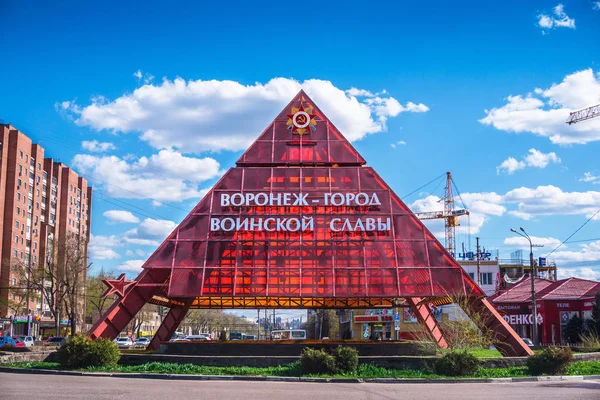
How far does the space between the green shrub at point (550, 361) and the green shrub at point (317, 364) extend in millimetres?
9165

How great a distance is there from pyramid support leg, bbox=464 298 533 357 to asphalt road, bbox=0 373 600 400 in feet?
26.0

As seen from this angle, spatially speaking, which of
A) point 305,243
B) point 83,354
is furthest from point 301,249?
point 83,354

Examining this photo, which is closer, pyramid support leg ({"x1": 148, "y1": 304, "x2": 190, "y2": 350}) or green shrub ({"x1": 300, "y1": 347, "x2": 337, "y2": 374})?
green shrub ({"x1": 300, "y1": 347, "x2": 337, "y2": 374})

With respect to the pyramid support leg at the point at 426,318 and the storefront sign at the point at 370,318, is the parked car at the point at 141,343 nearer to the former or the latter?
the storefront sign at the point at 370,318

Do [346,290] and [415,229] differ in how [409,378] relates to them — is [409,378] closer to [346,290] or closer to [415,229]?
[346,290]

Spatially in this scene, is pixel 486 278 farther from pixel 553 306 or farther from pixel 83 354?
pixel 83 354

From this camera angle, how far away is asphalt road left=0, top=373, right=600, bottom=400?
64.5ft

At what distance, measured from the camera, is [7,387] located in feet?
69.2

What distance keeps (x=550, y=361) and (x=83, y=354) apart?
20759 mm

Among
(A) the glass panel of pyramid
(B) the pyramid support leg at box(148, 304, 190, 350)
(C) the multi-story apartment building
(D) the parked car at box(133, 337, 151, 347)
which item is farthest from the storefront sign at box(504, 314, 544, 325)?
(C) the multi-story apartment building

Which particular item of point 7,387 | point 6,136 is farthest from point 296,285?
point 6,136

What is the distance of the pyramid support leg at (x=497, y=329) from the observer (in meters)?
34.0

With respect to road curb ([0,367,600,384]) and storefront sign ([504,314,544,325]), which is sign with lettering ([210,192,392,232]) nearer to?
road curb ([0,367,600,384])

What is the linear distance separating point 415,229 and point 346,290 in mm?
5633
